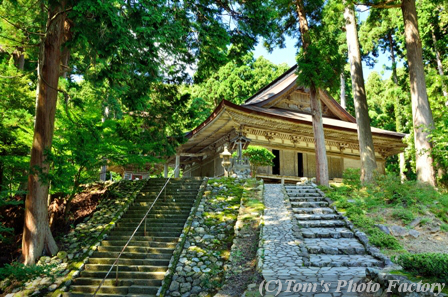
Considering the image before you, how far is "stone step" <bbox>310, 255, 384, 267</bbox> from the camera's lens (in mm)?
5726

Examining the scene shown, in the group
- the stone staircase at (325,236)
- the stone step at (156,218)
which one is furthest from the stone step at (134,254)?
the stone staircase at (325,236)

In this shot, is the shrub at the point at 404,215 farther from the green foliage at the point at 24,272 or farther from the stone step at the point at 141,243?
the green foliage at the point at 24,272

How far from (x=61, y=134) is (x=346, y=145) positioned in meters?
16.8

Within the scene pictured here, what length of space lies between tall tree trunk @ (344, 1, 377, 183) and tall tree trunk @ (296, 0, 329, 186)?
145 centimetres

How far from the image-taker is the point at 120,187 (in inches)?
473

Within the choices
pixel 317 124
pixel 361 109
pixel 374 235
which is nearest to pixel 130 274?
pixel 374 235

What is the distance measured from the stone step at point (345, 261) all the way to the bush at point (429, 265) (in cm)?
112

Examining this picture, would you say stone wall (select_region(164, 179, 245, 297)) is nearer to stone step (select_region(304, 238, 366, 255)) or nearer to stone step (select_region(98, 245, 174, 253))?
stone step (select_region(98, 245, 174, 253))

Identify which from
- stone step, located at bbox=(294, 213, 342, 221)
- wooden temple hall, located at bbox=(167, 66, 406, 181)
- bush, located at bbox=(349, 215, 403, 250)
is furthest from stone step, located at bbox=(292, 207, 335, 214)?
wooden temple hall, located at bbox=(167, 66, 406, 181)

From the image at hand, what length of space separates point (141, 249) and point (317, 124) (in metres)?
8.92

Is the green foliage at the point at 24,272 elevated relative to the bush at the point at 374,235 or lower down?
lower down

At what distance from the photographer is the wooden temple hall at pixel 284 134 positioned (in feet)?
52.9

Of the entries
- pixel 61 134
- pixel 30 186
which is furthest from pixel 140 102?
pixel 30 186

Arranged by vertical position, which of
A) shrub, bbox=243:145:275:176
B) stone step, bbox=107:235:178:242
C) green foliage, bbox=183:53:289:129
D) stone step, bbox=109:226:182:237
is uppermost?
green foliage, bbox=183:53:289:129
